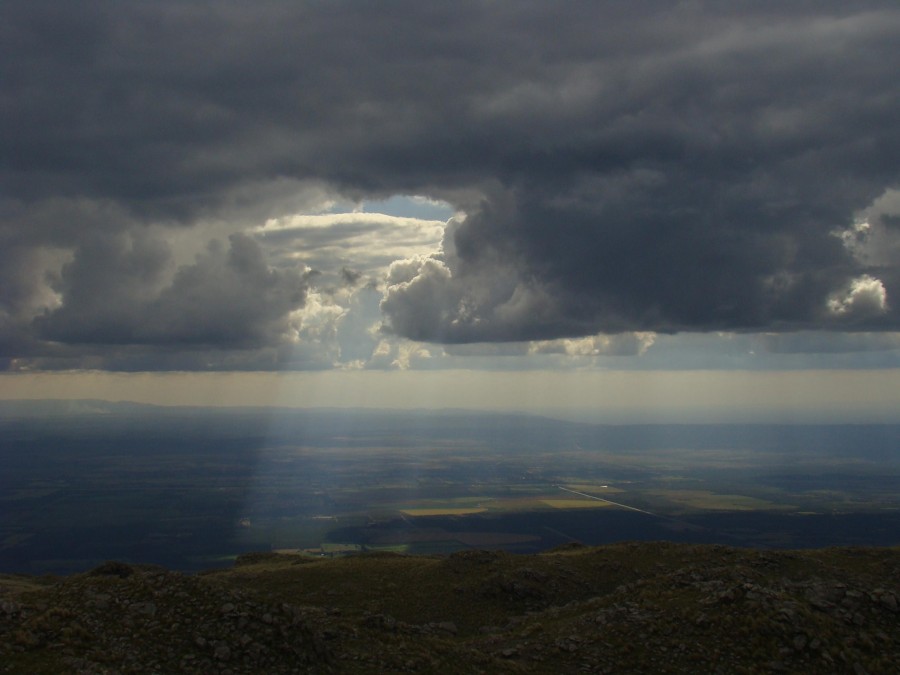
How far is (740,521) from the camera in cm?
19262

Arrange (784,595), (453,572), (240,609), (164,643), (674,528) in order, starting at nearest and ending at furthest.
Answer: (164,643)
(240,609)
(784,595)
(453,572)
(674,528)

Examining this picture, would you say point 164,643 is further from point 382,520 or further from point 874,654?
point 382,520

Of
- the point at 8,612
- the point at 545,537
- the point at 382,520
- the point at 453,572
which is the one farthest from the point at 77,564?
the point at 8,612

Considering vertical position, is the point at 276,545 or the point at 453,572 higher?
the point at 453,572

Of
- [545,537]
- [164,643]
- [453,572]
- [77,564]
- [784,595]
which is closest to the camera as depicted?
[164,643]

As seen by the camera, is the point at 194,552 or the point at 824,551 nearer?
the point at 824,551

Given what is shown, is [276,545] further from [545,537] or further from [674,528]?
[674,528]

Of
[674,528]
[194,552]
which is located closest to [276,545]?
[194,552]

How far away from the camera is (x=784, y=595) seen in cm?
3647

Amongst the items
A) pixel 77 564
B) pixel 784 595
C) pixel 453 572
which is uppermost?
pixel 784 595

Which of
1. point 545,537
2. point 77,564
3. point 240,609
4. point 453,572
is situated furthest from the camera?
point 545,537

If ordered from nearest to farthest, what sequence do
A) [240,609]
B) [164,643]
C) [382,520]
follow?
[164,643]
[240,609]
[382,520]

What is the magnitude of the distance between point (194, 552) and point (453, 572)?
120m

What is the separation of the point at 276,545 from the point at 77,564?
40.3 meters
